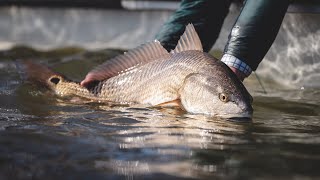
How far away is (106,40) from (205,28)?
1.82 metres

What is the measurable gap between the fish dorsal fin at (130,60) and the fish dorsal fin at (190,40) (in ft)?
0.42

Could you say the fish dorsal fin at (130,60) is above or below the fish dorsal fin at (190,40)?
below

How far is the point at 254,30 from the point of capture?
319 cm

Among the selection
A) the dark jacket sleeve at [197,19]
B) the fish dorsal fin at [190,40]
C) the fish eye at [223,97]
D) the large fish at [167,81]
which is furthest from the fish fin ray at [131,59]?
the dark jacket sleeve at [197,19]

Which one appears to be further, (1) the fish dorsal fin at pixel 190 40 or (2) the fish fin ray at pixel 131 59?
(2) the fish fin ray at pixel 131 59

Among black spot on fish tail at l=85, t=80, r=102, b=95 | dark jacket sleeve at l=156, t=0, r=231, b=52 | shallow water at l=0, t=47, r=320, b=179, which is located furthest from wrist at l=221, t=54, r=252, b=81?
dark jacket sleeve at l=156, t=0, r=231, b=52

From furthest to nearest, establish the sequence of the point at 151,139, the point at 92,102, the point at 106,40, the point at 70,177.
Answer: the point at 106,40 < the point at 92,102 < the point at 151,139 < the point at 70,177

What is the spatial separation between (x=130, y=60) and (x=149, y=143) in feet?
4.76

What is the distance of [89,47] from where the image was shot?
5.77 meters

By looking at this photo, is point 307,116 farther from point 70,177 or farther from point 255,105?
point 70,177

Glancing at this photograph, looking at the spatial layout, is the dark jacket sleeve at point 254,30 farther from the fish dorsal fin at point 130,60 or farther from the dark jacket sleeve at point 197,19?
the dark jacket sleeve at point 197,19

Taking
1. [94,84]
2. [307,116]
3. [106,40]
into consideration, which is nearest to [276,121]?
[307,116]

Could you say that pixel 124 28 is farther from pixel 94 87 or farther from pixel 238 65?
pixel 238 65

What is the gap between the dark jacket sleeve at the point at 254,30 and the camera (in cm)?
316
